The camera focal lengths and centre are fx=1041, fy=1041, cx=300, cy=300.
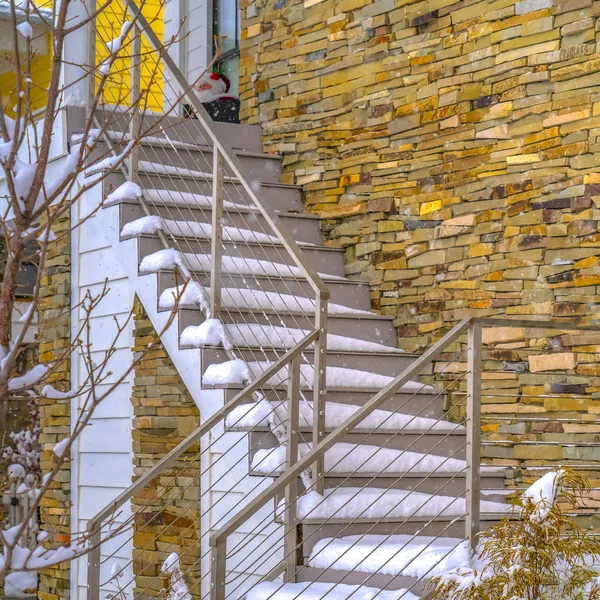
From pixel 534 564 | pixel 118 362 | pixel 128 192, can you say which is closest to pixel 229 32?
pixel 128 192

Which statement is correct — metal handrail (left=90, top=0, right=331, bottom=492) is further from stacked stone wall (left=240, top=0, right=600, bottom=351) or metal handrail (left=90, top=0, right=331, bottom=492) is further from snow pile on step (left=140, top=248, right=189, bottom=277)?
stacked stone wall (left=240, top=0, right=600, bottom=351)

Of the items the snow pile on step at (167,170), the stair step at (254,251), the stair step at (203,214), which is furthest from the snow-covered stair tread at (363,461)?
the snow pile on step at (167,170)

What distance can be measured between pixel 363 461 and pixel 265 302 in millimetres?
1111

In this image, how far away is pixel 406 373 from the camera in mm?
3621

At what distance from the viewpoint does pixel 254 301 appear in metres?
5.17

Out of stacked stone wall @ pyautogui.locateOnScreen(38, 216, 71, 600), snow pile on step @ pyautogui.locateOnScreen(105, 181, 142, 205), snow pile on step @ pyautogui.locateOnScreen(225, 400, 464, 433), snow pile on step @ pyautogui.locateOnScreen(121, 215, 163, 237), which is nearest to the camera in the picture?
snow pile on step @ pyautogui.locateOnScreen(225, 400, 464, 433)

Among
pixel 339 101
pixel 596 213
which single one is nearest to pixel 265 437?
pixel 596 213

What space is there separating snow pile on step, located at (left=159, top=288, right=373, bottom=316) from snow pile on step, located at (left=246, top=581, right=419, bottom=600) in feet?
4.63

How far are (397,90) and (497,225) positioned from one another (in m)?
1.09

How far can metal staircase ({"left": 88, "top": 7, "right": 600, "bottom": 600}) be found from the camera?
12.2ft

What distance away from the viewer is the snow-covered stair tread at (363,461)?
418 centimetres

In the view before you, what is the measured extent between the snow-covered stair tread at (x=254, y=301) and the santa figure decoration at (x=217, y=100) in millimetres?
2277

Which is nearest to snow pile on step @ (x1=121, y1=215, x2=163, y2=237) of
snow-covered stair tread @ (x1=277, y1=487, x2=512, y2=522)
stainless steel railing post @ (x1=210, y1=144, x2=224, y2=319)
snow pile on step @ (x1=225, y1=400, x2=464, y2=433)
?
stainless steel railing post @ (x1=210, y1=144, x2=224, y2=319)

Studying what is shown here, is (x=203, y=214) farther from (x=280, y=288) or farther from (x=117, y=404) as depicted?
(x=117, y=404)
